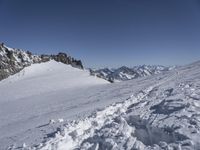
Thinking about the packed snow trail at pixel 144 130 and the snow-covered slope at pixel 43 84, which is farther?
the snow-covered slope at pixel 43 84

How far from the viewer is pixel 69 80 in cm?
4947

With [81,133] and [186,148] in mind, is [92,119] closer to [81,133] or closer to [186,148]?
[81,133]

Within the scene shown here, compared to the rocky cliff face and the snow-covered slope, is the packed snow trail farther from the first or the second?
the rocky cliff face

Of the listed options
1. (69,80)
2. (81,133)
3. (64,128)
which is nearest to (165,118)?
(81,133)

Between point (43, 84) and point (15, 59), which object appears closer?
point (43, 84)

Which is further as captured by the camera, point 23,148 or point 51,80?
point 51,80

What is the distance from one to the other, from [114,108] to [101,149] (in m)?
5.78

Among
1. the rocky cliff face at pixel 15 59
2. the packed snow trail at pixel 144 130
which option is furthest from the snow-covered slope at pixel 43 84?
the packed snow trail at pixel 144 130

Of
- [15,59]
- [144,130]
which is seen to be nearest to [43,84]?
[15,59]

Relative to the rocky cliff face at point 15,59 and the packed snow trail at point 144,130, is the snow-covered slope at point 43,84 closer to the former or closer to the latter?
the rocky cliff face at point 15,59

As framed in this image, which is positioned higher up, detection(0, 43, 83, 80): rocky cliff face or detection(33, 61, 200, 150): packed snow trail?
detection(0, 43, 83, 80): rocky cliff face

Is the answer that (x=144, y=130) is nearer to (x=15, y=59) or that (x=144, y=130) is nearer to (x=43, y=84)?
(x=43, y=84)

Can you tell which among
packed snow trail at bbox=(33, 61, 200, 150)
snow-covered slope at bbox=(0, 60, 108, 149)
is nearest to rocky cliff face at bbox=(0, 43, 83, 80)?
snow-covered slope at bbox=(0, 60, 108, 149)

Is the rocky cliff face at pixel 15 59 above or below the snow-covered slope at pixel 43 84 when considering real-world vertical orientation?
above
